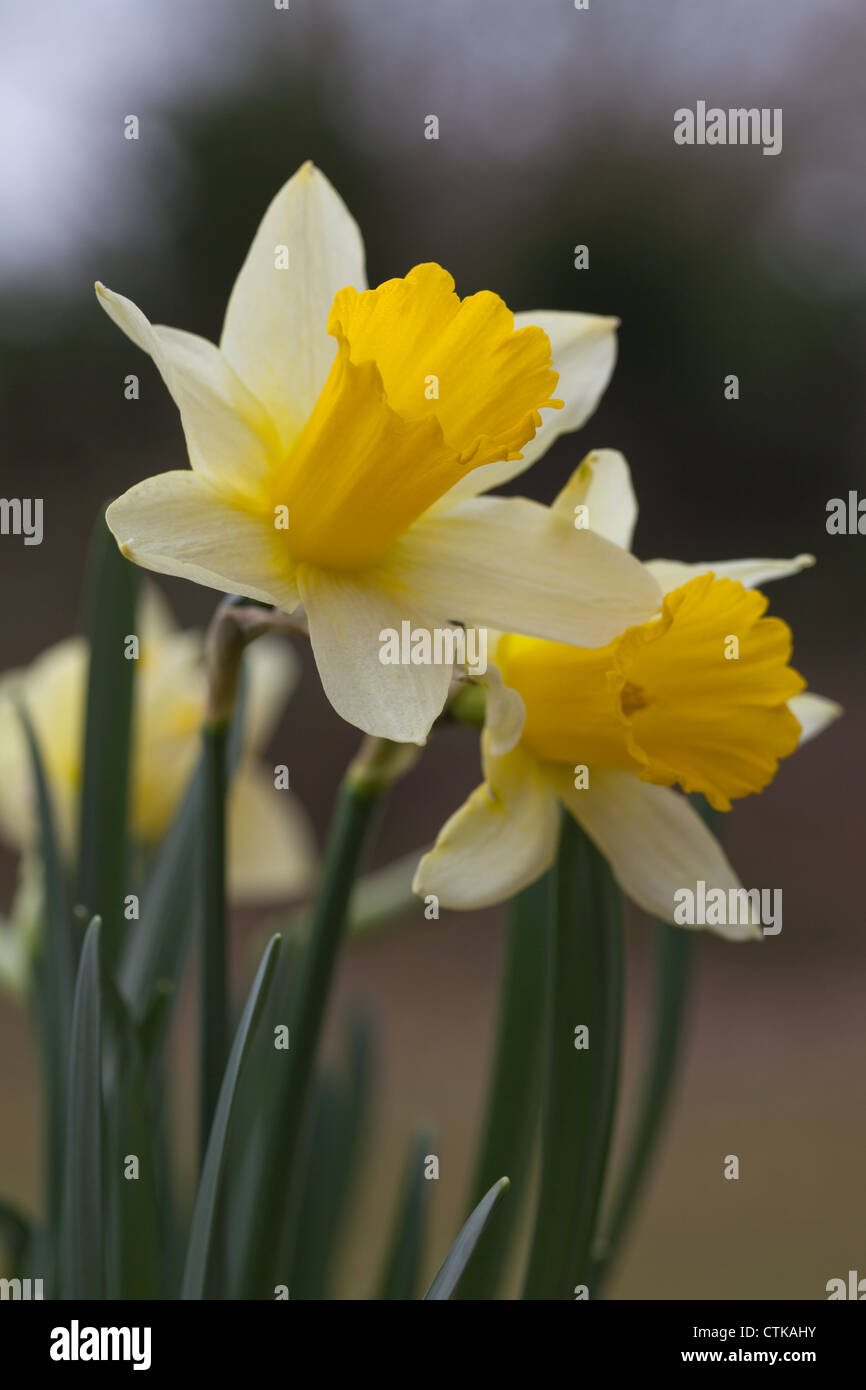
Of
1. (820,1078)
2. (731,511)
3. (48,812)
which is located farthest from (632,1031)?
(48,812)

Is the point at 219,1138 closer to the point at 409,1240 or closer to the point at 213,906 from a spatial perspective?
the point at 213,906

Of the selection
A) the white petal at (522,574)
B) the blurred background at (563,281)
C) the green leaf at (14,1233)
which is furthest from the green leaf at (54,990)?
the blurred background at (563,281)

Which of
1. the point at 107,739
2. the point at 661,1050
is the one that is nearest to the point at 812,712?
the point at 661,1050

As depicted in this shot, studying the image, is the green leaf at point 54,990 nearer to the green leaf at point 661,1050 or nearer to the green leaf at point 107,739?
the green leaf at point 107,739

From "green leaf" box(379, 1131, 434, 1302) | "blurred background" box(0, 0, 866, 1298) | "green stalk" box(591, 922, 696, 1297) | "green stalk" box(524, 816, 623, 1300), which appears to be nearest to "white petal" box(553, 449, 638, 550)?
"green stalk" box(524, 816, 623, 1300)

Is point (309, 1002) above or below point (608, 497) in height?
below
